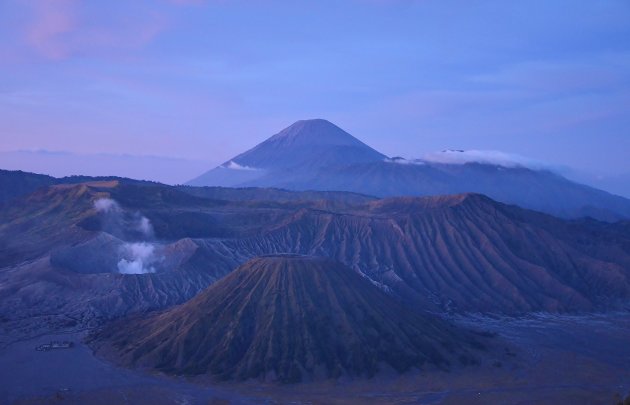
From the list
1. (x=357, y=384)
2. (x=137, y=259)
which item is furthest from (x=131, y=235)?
(x=357, y=384)

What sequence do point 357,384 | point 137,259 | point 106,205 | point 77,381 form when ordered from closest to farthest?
point 77,381, point 357,384, point 137,259, point 106,205

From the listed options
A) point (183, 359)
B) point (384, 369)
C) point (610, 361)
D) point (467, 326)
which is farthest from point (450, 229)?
point (183, 359)

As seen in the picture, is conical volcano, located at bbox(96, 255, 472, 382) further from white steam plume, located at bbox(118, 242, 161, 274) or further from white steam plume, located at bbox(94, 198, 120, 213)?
white steam plume, located at bbox(94, 198, 120, 213)

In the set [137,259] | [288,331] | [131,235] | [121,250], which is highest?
[131,235]

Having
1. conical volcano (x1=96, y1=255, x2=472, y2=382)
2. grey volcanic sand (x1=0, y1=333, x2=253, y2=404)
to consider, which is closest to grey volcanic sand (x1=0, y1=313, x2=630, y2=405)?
grey volcanic sand (x1=0, y1=333, x2=253, y2=404)

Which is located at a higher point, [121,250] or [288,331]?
[121,250]

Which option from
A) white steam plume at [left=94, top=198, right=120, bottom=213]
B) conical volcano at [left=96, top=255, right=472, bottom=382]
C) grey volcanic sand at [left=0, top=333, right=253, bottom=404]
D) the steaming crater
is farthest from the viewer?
white steam plume at [left=94, top=198, right=120, bottom=213]

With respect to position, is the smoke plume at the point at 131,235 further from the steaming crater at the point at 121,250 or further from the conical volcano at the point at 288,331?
the conical volcano at the point at 288,331

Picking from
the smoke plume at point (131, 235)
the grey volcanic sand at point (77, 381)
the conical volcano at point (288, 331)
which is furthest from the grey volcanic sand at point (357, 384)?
the smoke plume at point (131, 235)

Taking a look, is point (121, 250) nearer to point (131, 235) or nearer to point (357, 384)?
point (131, 235)
